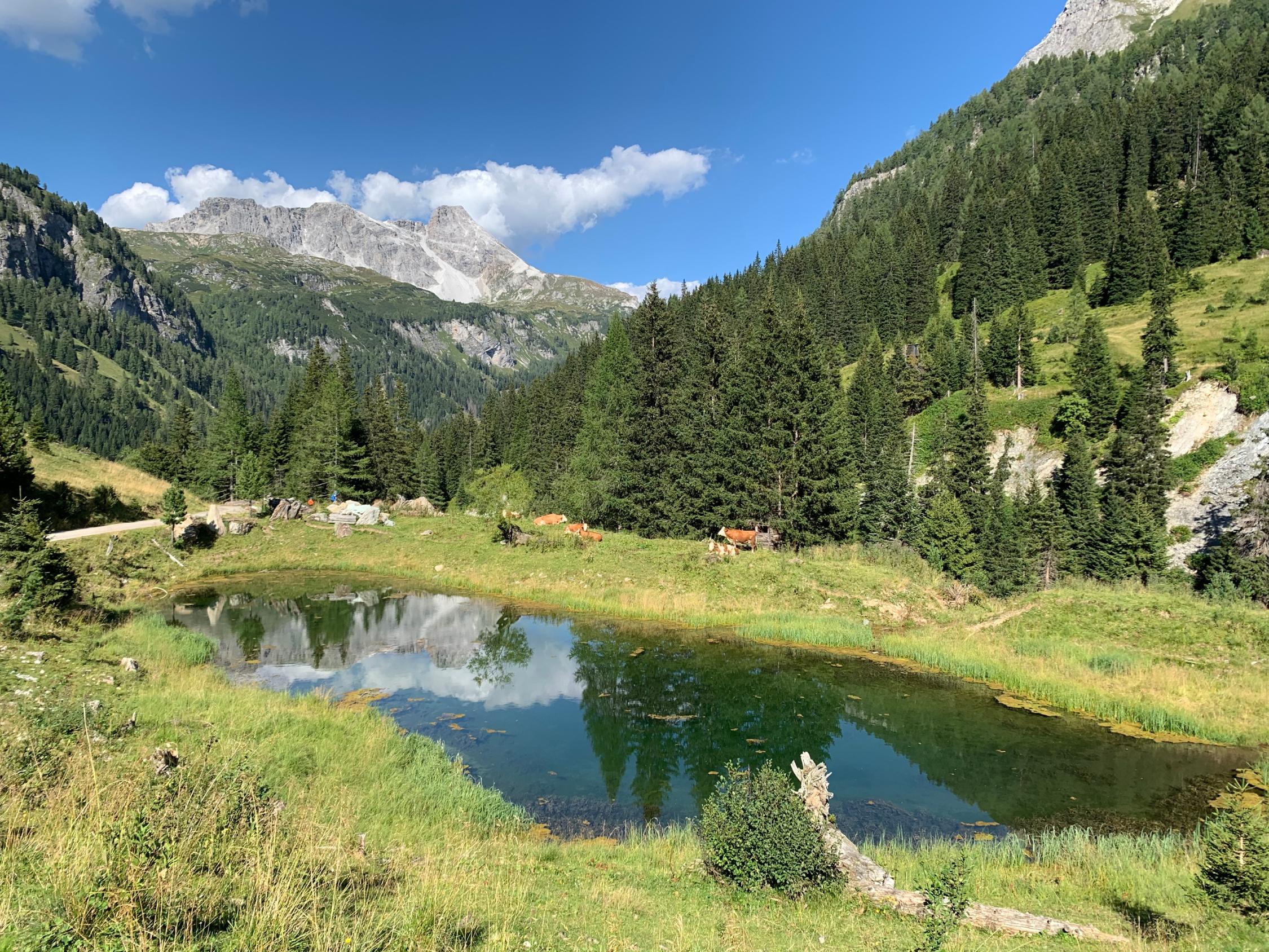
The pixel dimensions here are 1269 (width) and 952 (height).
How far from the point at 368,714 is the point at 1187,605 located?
1194 inches

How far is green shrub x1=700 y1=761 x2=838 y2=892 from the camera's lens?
877cm

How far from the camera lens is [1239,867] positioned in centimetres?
761

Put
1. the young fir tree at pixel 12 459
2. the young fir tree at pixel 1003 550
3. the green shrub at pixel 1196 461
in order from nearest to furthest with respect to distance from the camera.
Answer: the young fir tree at pixel 12 459 → the young fir tree at pixel 1003 550 → the green shrub at pixel 1196 461

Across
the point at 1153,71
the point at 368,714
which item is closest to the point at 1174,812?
the point at 368,714

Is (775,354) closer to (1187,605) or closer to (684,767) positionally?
(1187,605)

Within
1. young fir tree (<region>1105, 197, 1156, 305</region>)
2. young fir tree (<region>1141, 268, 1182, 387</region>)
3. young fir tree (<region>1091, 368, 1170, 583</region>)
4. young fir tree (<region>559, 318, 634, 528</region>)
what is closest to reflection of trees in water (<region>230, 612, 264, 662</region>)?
young fir tree (<region>559, 318, 634, 528</region>)

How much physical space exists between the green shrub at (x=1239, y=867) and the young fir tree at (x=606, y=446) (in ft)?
120

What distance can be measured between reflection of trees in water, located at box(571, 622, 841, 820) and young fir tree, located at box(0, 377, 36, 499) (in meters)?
32.1

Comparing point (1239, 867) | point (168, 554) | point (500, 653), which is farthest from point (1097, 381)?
point (168, 554)

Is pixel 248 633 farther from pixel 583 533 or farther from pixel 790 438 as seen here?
pixel 790 438

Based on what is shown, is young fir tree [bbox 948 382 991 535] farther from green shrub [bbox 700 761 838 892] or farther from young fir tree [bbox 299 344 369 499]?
young fir tree [bbox 299 344 369 499]

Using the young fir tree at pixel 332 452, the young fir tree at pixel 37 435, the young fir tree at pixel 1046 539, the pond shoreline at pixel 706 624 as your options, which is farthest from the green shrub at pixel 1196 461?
the young fir tree at pixel 37 435

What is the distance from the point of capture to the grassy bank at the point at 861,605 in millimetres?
19547

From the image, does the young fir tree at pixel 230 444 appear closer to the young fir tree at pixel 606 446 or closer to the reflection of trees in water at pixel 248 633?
the young fir tree at pixel 606 446
